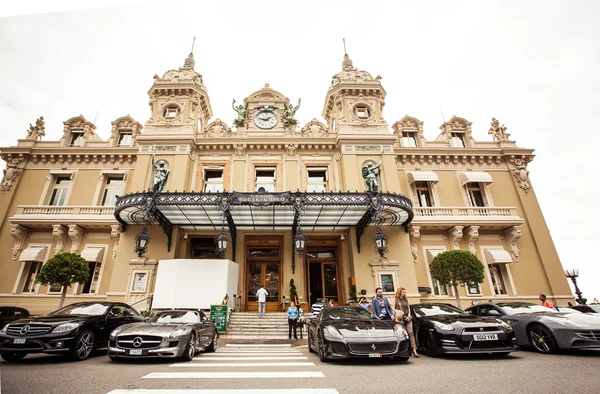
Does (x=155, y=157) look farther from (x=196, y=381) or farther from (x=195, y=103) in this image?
(x=196, y=381)

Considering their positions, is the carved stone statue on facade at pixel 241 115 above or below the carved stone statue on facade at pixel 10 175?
above

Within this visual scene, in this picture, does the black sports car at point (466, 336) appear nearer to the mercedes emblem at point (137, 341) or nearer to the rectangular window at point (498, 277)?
the mercedes emblem at point (137, 341)

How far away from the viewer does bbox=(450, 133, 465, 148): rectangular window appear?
20156 millimetres

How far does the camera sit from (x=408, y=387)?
13.7ft

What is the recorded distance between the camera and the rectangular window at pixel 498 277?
16531 millimetres

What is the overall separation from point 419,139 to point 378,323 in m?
16.6

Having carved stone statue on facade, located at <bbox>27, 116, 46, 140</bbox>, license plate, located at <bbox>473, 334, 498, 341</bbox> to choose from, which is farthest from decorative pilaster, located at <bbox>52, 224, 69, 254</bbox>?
license plate, located at <bbox>473, 334, 498, 341</bbox>

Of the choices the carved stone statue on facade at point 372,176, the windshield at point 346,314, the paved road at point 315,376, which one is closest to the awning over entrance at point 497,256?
the carved stone statue on facade at point 372,176

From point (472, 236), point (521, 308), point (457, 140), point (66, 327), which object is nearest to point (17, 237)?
point (66, 327)

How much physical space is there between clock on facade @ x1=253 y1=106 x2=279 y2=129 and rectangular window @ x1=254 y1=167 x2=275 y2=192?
10.9ft

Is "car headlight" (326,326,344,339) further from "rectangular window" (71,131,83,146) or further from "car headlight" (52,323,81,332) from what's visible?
"rectangular window" (71,131,83,146)

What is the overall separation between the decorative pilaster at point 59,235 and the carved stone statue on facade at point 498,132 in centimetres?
2863

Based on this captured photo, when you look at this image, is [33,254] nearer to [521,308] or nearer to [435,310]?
[435,310]

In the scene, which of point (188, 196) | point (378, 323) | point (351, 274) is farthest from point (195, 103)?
Answer: point (378, 323)
